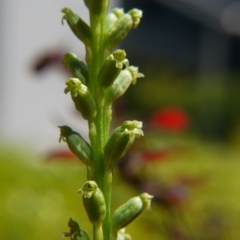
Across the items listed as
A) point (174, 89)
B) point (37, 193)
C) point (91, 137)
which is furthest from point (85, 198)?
point (174, 89)

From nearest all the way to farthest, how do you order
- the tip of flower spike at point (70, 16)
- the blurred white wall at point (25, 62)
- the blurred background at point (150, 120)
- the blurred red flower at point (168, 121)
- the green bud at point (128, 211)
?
the green bud at point (128, 211)
the tip of flower spike at point (70, 16)
the blurred red flower at point (168, 121)
the blurred background at point (150, 120)
the blurred white wall at point (25, 62)

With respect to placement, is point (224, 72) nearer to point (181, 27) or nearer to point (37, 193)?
point (181, 27)

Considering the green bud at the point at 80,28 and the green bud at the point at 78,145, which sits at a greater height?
the green bud at the point at 80,28

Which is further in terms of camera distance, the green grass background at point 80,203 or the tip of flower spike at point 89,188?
the green grass background at point 80,203

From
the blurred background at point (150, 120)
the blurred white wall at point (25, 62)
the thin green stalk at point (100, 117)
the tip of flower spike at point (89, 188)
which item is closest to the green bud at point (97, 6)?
the thin green stalk at point (100, 117)

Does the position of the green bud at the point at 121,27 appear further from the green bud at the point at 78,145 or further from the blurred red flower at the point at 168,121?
the blurred red flower at the point at 168,121

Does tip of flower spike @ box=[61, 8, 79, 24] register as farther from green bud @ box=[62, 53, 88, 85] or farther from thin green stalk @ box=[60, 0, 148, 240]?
green bud @ box=[62, 53, 88, 85]
